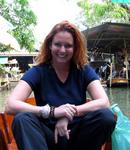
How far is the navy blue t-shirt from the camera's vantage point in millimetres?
3219

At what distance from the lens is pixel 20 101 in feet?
10.2

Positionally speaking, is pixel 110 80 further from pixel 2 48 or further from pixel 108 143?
pixel 108 143

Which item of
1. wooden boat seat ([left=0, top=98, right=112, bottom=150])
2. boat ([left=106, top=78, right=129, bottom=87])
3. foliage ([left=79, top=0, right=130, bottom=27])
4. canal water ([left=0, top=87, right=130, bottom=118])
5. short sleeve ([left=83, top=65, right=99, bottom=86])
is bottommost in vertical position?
boat ([left=106, top=78, right=129, bottom=87])

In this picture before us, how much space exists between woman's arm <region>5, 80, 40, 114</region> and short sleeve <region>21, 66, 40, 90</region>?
0.03m

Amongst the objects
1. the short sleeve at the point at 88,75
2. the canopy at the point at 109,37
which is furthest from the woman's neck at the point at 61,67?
the canopy at the point at 109,37

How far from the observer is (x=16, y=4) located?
534 inches

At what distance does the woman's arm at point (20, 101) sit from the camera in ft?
9.97

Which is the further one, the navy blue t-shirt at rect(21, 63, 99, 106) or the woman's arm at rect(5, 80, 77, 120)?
the navy blue t-shirt at rect(21, 63, 99, 106)

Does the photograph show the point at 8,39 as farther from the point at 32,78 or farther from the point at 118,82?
the point at 118,82

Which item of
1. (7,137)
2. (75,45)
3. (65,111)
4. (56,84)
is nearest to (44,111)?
(65,111)

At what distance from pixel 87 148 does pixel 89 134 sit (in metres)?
0.11

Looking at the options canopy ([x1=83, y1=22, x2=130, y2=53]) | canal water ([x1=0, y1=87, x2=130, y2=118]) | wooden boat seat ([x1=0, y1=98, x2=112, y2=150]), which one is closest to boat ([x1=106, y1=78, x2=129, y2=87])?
canopy ([x1=83, y1=22, x2=130, y2=53])

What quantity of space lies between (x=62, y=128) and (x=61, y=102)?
0.25m

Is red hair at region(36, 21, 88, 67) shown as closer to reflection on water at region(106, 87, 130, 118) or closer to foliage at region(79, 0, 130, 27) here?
reflection on water at region(106, 87, 130, 118)
